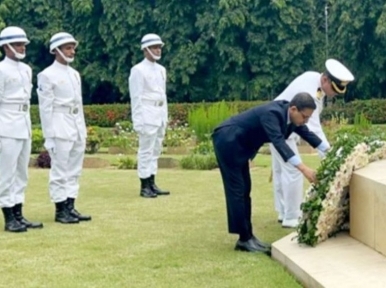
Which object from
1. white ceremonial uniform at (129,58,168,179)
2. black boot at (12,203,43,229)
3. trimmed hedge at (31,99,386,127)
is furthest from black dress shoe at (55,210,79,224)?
trimmed hedge at (31,99,386,127)

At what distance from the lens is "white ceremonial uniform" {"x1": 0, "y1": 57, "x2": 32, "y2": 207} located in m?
7.67

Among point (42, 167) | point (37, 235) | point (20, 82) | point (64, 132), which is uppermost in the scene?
point (20, 82)

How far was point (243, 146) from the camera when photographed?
6.66 meters

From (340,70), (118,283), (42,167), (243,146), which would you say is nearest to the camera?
(118,283)

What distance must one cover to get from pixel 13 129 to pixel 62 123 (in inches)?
23.8

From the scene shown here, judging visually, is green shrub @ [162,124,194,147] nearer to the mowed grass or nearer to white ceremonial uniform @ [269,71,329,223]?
the mowed grass

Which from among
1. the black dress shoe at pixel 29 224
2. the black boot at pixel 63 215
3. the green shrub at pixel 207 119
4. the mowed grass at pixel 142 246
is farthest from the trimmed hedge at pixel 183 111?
the black dress shoe at pixel 29 224

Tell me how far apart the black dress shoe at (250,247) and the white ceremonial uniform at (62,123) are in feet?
7.24

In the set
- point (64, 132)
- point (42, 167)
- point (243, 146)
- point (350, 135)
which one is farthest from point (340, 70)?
point (42, 167)

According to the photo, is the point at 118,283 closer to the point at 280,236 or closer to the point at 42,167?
the point at 280,236

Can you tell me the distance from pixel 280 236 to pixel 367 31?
2274cm

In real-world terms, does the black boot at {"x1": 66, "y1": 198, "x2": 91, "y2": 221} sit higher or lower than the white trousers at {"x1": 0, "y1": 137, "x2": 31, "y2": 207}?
lower

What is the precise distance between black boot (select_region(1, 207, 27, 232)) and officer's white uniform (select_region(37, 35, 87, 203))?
56 centimetres

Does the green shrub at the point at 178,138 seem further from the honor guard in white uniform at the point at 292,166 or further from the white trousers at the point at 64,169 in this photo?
the honor guard in white uniform at the point at 292,166
